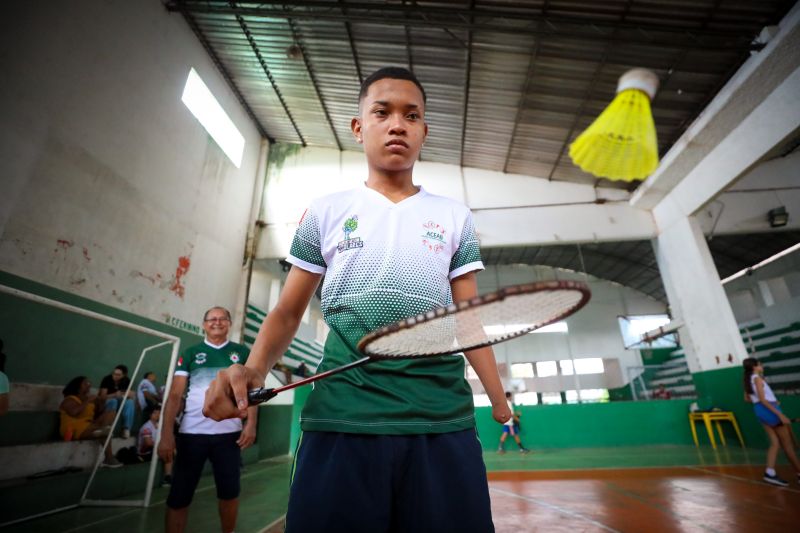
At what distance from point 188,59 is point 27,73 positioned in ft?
12.3

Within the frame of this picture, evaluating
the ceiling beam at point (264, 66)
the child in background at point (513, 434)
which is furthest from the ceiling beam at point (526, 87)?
the child in background at point (513, 434)

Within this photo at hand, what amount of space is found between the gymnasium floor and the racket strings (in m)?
2.88

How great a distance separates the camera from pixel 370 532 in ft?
2.61

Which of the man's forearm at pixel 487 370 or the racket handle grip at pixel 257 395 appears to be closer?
the racket handle grip at pixel 257 395

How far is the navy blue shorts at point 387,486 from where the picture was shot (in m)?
0.81

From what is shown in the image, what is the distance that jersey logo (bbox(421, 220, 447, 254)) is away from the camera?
1.11m

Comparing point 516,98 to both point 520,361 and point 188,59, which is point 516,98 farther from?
point 520,361

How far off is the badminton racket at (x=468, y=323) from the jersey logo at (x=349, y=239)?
31 cm

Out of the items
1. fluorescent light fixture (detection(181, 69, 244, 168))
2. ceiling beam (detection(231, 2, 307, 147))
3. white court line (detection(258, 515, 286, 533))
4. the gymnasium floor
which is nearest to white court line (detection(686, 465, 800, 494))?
the gymnasium floor

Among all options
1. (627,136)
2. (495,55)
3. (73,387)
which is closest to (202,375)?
(73,387)

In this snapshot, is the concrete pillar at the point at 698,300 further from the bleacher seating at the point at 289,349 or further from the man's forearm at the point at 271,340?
the man's forearm at the point at 271,340

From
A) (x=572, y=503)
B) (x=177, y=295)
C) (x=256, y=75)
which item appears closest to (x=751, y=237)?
(x=572, y=503)

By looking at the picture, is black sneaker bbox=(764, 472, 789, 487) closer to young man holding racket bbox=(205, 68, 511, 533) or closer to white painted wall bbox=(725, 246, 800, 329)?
young man holding racket bbox=(205, 68, 511, 533)

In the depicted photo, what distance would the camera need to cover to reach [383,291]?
1.00 meters
